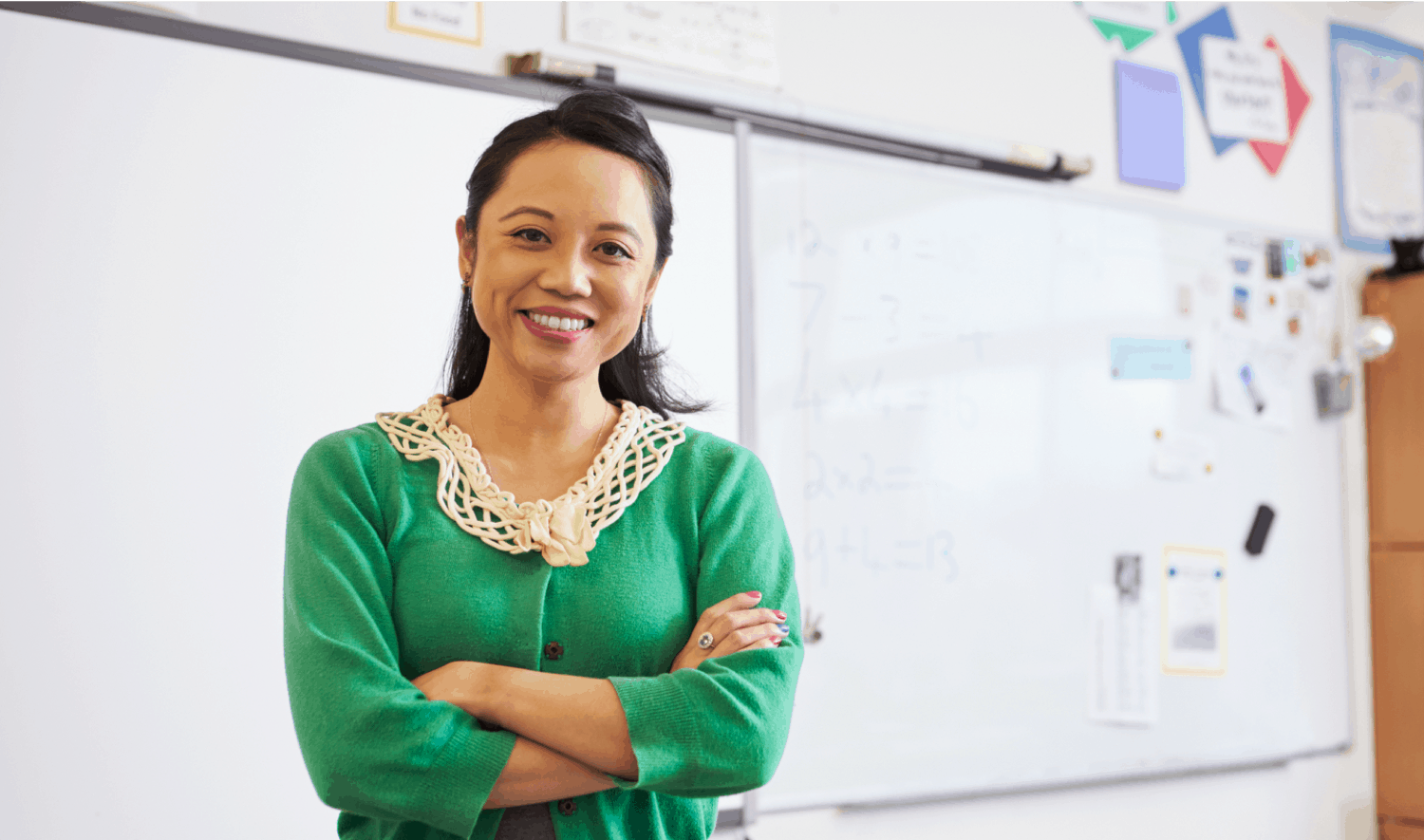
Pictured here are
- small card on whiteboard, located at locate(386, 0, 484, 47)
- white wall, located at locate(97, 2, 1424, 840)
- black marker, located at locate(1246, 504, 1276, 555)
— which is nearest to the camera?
small card on whiteboard, located at locate(386, 0, 484, 47)

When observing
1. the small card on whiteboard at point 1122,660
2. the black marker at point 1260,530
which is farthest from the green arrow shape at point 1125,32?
the small card on whiteboard at point 1122,660

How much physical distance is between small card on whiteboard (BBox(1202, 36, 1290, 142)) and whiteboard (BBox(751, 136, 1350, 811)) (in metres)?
0.28

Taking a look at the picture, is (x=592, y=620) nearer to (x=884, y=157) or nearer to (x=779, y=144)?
(x=779, y=144)

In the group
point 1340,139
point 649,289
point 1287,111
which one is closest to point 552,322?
point 649,289

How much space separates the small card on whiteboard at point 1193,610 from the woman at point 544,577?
168 cm

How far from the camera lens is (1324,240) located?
266 cm

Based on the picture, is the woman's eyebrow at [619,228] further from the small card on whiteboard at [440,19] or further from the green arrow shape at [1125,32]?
the green arrow shape at [1125,32]

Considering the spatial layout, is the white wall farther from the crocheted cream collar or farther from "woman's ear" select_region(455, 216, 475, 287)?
the crocheted cream collar

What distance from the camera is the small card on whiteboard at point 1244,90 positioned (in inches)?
99.4

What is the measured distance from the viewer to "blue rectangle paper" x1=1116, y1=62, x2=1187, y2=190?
2377 mm

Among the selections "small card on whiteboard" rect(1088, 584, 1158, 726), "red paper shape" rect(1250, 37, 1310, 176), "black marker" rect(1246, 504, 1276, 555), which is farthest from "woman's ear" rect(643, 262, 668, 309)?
"red paper shape" rect(1250, 37, 1310, 176)

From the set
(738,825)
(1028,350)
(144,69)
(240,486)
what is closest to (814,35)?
(1028,350)

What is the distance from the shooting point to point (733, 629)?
0.85 metres

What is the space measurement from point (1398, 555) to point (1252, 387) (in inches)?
24.5
